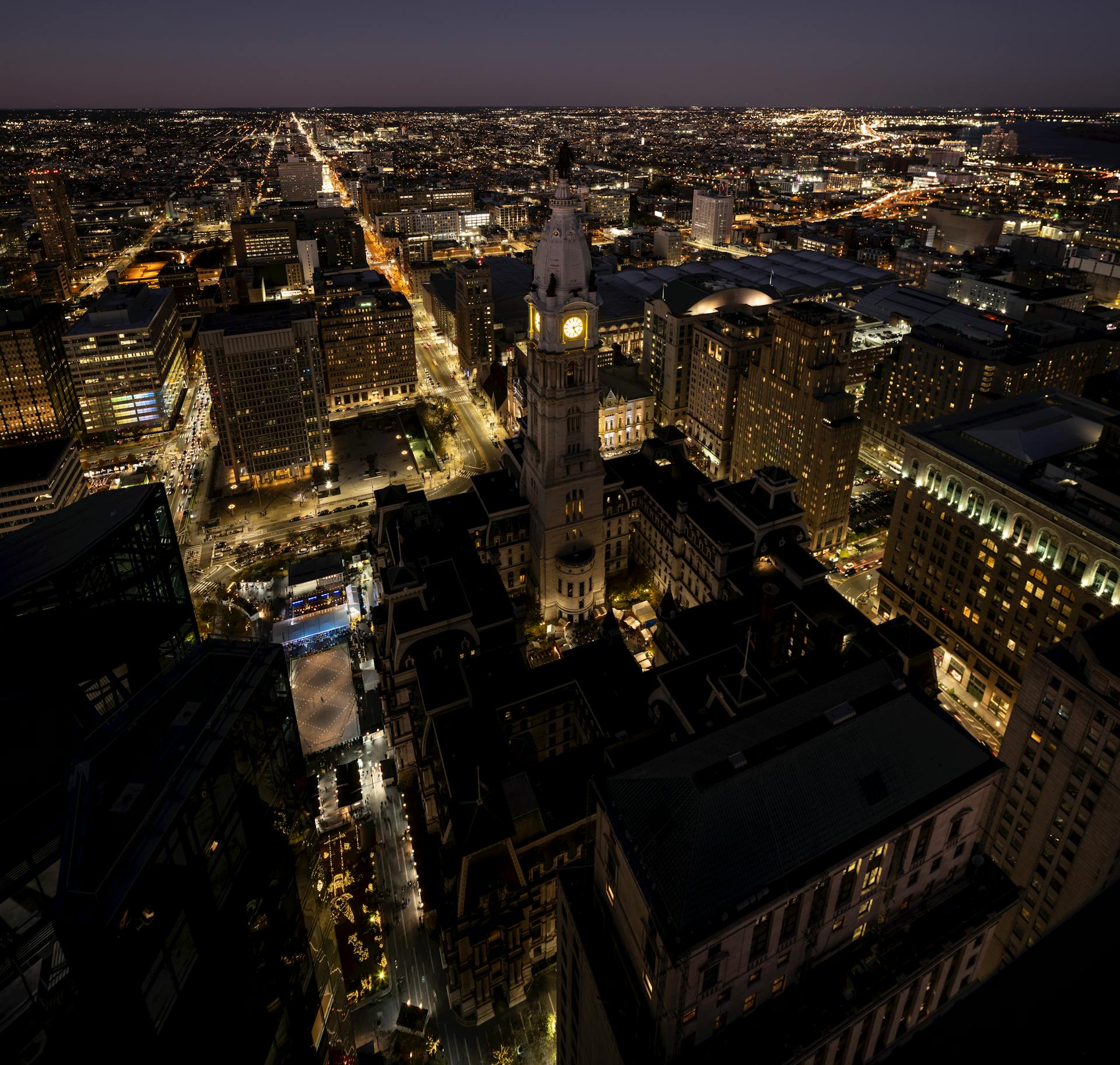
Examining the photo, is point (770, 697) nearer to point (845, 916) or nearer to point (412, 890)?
point (845, 916)

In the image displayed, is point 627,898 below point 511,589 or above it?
above

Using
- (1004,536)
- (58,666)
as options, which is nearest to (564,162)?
(1004,536)

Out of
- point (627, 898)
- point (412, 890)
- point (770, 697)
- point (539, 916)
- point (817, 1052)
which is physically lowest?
point (412, 890)

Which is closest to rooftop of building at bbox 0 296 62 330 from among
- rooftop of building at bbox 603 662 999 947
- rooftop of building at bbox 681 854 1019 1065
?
rooftop of building at bbox 603 662 999 947

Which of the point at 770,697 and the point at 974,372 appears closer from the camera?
the point at 770,697

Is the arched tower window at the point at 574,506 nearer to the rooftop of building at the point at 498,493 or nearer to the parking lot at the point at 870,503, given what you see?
the rooftop of building at the point at 498,493

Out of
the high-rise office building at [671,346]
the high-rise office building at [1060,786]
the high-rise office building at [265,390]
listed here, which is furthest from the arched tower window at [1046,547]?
the high-rise office building at [265,390]

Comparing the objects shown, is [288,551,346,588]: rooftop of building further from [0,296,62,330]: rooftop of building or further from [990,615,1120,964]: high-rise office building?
[990,615,1120,964]: high-rise office building

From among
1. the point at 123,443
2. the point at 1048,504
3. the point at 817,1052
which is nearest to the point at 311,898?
the point at 817,1052
